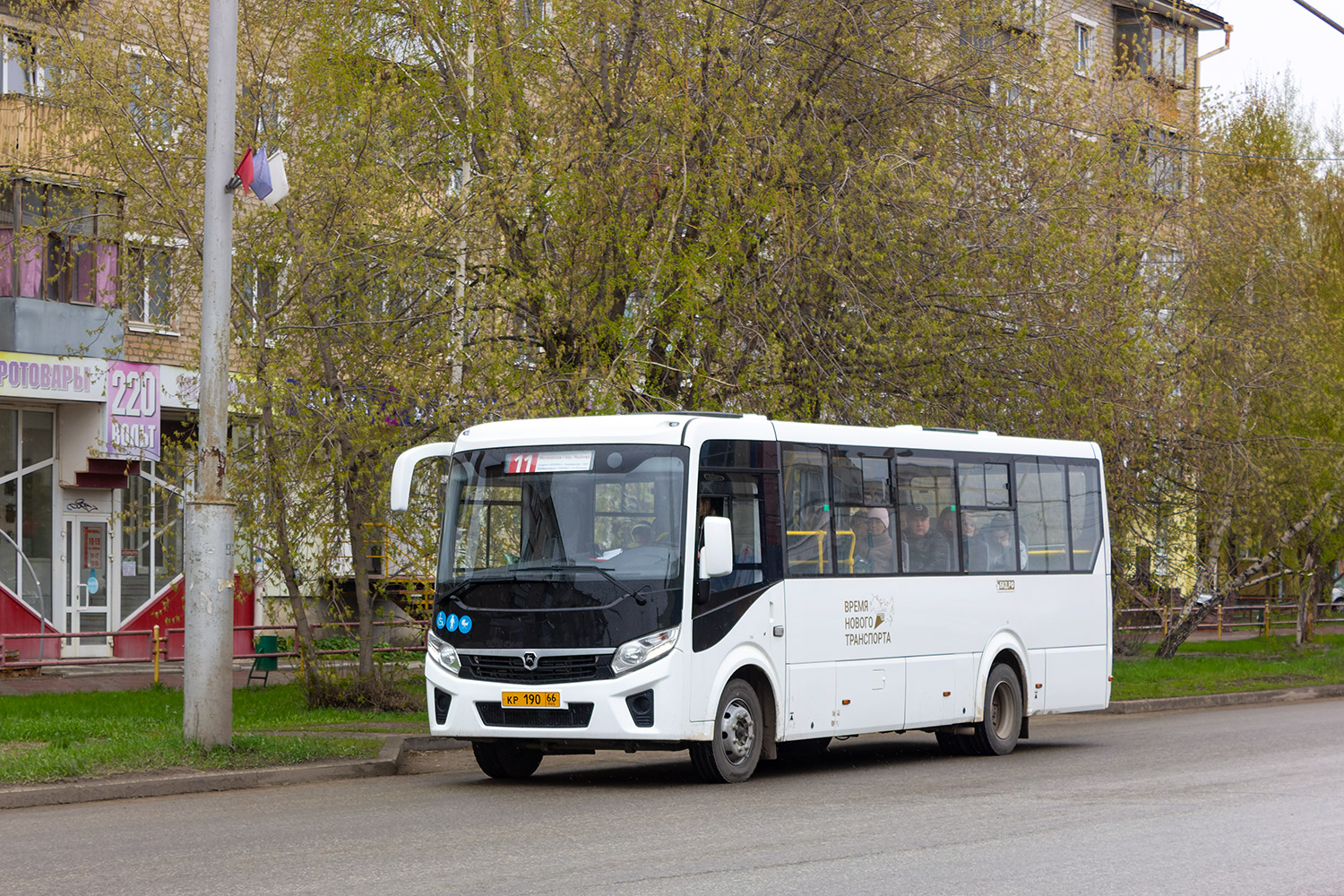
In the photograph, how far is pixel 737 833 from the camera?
10234 millimetres

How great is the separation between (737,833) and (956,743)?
7.53m

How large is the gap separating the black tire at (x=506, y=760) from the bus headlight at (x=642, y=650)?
148cm

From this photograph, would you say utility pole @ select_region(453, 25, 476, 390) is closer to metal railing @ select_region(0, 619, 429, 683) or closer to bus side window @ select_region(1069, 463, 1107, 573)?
metal railing @ select_region(0, 619, 429, 683)

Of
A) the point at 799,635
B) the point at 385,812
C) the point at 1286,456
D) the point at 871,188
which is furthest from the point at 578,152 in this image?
the point at 1286,456

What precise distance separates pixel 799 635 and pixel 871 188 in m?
6.63

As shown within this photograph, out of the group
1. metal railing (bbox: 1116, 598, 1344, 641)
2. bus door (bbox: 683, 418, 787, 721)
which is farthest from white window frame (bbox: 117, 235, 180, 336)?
metal railing (bbox: 1116, 598, 1344, 641)

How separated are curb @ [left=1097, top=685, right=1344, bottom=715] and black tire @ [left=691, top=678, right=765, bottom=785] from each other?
996cm

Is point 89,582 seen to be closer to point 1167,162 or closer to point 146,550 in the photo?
point 146,550

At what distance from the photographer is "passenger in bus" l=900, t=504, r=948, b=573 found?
1584 cm

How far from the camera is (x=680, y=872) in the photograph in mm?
8617

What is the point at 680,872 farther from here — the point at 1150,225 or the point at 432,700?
the point at 1150,225

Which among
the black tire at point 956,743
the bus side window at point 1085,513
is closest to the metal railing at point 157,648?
the black tire at point 956,743

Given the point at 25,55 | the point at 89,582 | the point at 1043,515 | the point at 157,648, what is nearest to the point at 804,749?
the point at 1043,515

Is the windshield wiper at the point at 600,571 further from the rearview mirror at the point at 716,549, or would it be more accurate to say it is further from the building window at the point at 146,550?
the building window at the point at 146,550
